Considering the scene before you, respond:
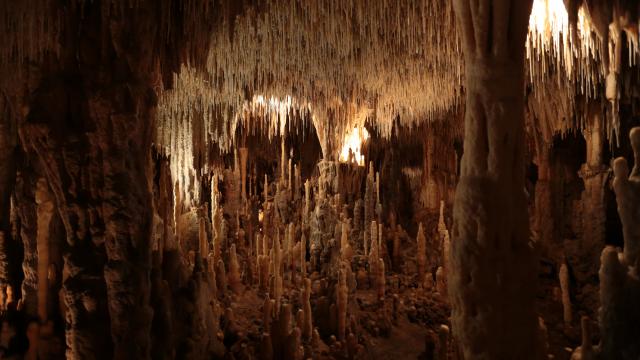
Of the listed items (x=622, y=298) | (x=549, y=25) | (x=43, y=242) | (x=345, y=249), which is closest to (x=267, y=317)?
(x=43, y=242)

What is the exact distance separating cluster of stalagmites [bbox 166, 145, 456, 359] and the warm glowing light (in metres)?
0.55

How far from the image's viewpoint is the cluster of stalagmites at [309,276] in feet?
19.1

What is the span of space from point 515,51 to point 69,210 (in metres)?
4.02

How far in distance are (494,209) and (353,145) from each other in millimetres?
8963

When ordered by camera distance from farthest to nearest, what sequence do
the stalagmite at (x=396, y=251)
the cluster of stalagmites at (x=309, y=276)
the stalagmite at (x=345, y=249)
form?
1. the stalagmite at (x=396, y=251)
2. the stalagmite at (x=345, y=249)
3. the cluster of stalagmites at (x=309, y=276)

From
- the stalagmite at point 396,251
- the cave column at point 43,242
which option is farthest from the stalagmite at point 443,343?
the stalagmite at point 396,251

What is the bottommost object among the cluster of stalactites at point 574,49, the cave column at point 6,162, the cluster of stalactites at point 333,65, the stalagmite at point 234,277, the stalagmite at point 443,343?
the stalagmite at point 443,343

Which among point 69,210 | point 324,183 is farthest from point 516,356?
point 324,183

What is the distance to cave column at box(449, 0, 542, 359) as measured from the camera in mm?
2895

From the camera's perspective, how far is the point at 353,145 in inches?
466

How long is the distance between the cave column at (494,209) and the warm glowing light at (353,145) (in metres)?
8.40

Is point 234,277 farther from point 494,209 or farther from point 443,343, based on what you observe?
point 494,209

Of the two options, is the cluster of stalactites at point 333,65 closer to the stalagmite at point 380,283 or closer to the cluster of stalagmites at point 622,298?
the stalagmite at point 380,283

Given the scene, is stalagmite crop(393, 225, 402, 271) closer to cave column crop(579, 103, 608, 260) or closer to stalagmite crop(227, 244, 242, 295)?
cave column crop(579, 103, 608, 260)
